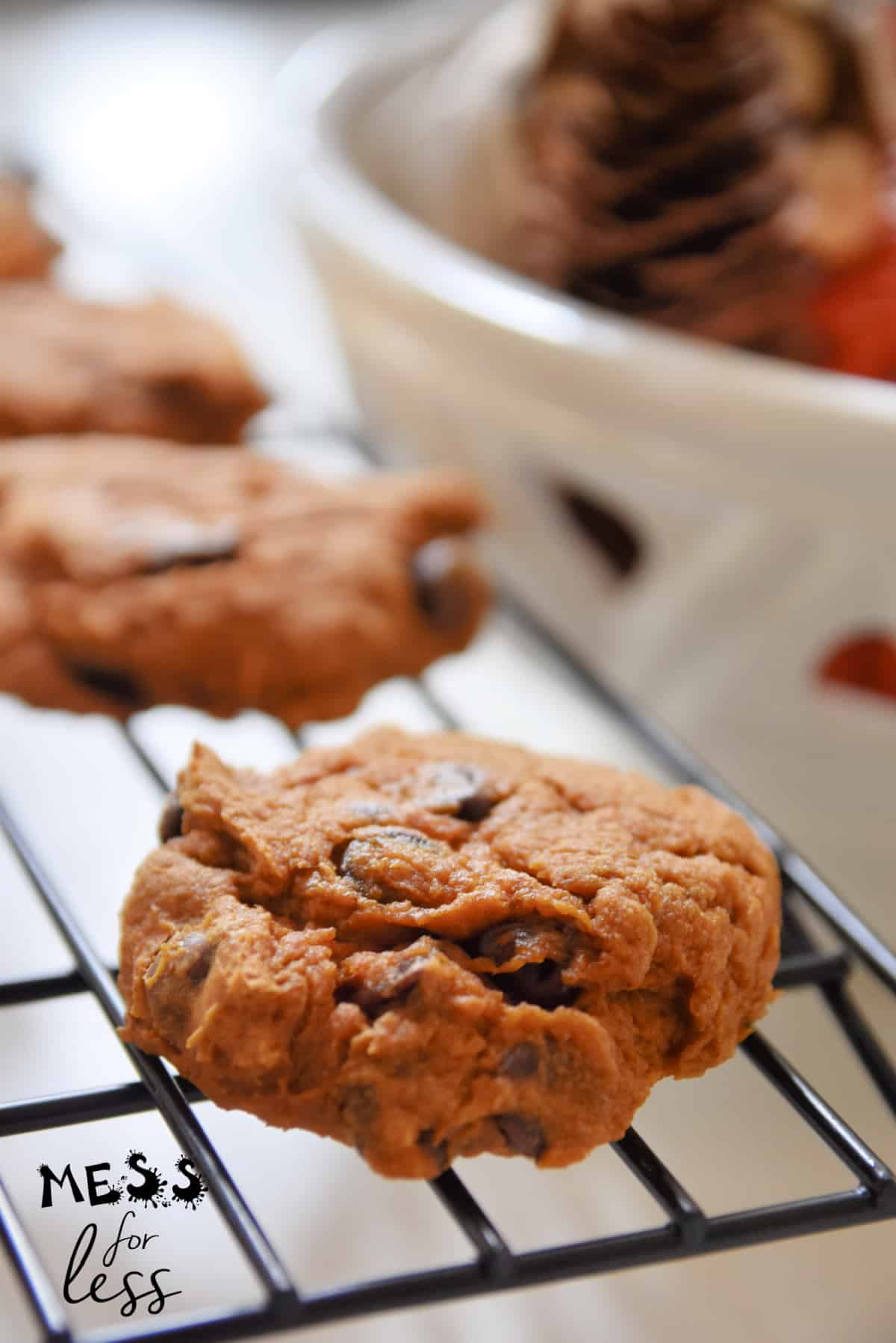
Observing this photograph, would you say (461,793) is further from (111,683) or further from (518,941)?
(111,683)

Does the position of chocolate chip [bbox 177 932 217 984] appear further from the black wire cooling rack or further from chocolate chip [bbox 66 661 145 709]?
chocolate chip [bbox 66 661 145 709]

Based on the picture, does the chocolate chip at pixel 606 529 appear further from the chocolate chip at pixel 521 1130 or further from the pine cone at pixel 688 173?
the chocolate chip at pixel 521 1130

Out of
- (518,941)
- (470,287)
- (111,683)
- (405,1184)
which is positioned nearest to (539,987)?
(518,941)

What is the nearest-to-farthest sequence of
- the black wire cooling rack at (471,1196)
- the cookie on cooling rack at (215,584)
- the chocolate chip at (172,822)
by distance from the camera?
the black wire cooling rack at (471,1196)
the chocolate chip at (172,822)
the cookie on cooling rack at (215,584)

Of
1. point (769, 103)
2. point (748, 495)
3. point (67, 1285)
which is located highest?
point (769, 103)

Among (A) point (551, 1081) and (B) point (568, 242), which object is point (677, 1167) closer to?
(A) point (551, 1081)

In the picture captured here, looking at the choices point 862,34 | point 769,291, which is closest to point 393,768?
point 769,291

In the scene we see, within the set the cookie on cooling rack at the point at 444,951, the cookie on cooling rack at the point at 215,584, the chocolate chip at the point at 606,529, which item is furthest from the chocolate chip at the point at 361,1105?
the chocolate chip at the point at 606,529
